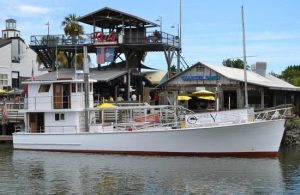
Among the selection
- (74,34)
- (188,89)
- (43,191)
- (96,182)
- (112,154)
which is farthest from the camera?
(74,34)

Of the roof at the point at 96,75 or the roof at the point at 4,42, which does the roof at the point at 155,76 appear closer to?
the roof at the point at 96,75

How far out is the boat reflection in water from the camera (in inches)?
810

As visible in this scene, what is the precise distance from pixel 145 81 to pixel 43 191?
33983mm

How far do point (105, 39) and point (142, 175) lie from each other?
1083 inches

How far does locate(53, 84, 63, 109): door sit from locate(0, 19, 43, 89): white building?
934 inches

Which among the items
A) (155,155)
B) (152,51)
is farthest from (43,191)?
(152,51)

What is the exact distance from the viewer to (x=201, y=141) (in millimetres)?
28766

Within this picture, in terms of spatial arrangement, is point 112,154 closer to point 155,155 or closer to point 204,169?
point 155,155

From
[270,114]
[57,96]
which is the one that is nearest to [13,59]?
[57,96]

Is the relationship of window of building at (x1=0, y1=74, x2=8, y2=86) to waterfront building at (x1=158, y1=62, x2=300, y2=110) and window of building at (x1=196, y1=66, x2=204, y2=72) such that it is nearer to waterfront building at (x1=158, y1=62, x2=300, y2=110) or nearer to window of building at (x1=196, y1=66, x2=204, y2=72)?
waterfront building at (x1=158, y1=62, x2=300, y2=110)

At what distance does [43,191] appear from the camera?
2038cm

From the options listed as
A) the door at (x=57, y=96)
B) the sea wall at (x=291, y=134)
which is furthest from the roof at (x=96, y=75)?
the sea wall at (x=291, y=134)

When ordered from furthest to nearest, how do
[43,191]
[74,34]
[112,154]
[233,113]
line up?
→ [74,34]
[112,154]
[233,113]
[43,191]

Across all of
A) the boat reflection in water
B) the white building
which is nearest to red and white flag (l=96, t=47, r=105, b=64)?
the white building
